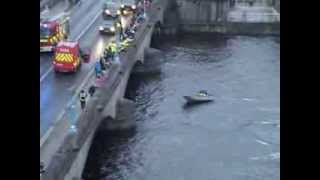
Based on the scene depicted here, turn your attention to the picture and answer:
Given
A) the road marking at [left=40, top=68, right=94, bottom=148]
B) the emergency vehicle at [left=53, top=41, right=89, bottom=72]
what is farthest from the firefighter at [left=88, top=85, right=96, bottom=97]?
the emergency vehicle at [left=53, top=41, right=89, bottom=72]

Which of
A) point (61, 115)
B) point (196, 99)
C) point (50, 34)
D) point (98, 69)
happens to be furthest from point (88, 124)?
point (196, 99)

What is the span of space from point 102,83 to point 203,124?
10.9 meters

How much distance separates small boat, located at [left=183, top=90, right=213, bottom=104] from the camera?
74062mm

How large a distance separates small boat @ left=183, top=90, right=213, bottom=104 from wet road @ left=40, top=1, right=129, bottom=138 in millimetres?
9505

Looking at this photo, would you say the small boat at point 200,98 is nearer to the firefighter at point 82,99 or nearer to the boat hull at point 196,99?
the boat hull at point 196,99

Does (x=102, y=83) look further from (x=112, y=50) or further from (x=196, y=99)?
(x=196, y=99)

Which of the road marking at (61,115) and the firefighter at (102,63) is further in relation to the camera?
the firefighter at (102,63)

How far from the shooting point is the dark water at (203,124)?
5562cm

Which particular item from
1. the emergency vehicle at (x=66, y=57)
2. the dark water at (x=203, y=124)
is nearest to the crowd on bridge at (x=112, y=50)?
the emergency vehicle at (x=66, y=57)

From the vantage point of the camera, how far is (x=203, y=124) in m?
67.4
